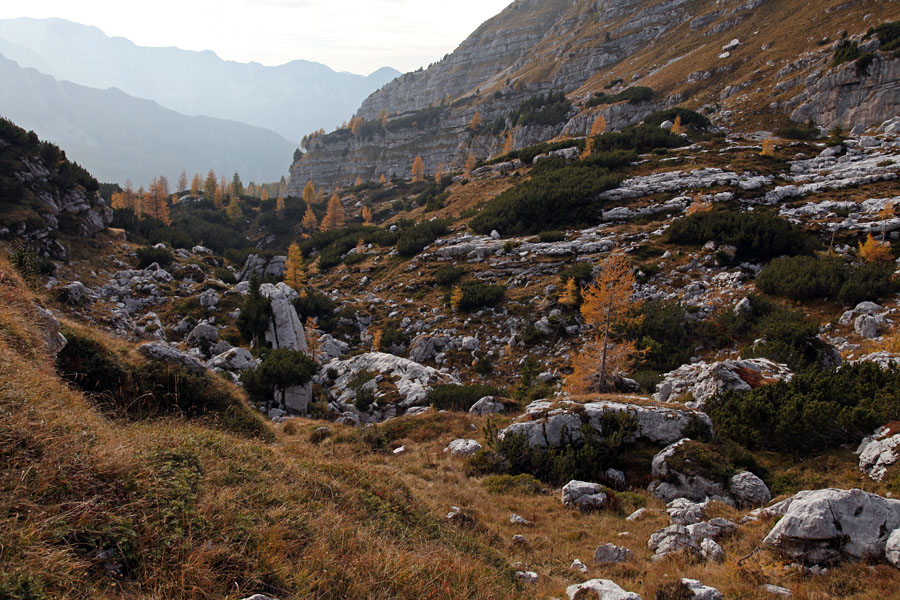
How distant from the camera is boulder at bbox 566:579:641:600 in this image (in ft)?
18.3

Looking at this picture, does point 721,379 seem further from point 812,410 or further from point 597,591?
point 597,591

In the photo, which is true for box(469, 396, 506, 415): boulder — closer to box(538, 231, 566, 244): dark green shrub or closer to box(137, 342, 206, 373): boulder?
box(137, 342, 206, 373): boulder

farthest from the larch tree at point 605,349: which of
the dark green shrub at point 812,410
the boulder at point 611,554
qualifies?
the boulder at point 611,554

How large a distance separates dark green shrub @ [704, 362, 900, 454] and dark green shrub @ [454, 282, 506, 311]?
16.4m

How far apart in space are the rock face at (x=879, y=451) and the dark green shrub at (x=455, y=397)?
11.7 meters

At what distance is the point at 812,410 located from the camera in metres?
10.2

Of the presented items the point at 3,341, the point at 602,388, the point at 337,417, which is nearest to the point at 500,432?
the point at 602,388

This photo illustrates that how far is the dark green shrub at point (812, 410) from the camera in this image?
989 cm

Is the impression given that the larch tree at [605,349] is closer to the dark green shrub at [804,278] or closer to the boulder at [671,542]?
the boulder at [671,542]

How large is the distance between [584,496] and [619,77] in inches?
4211

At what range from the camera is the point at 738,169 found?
1383 inches

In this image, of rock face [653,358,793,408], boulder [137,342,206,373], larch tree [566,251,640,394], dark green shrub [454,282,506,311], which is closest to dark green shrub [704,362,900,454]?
rock face [653,358,793,408]

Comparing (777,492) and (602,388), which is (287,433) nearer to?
(602,388)

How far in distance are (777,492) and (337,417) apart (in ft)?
51.0
